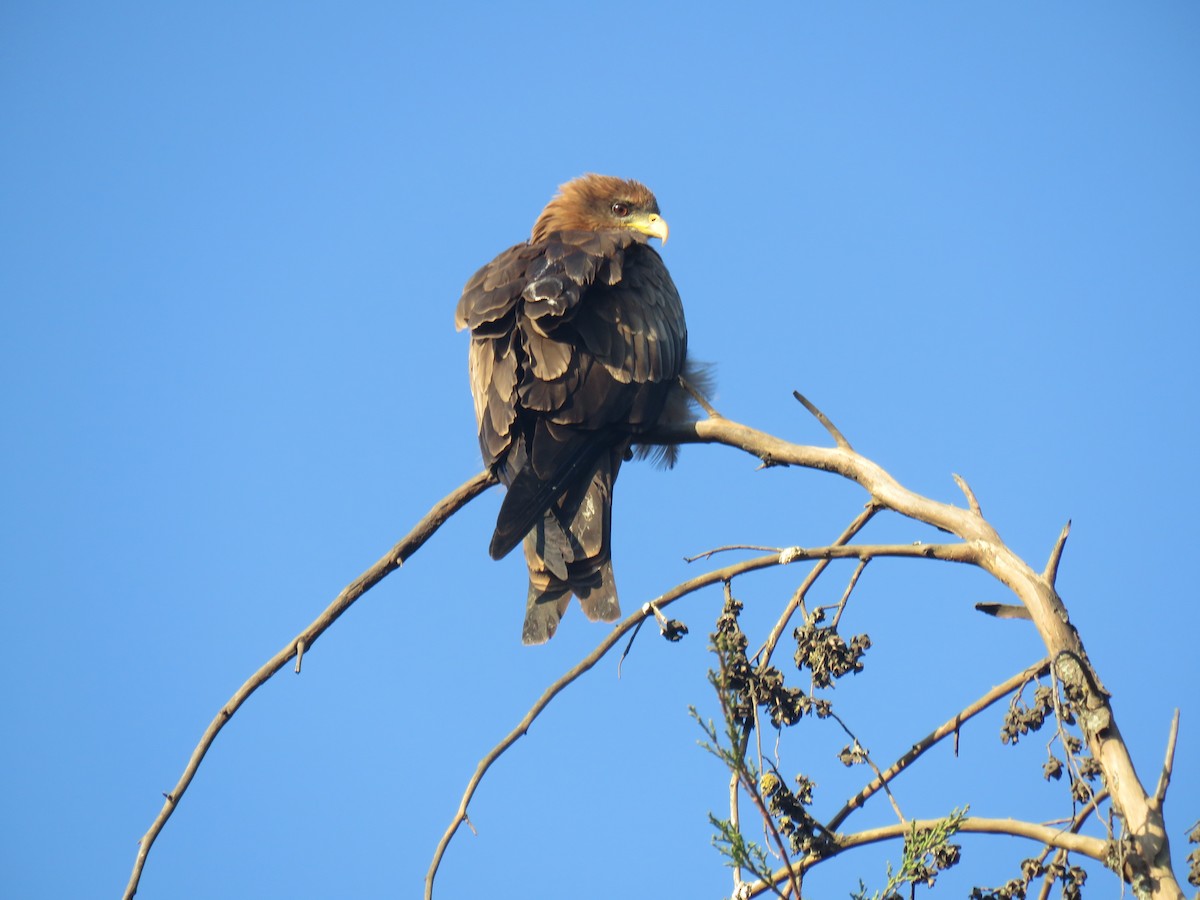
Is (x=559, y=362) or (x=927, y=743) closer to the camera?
(x=927, y=743)

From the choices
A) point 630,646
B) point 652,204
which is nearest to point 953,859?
point 630,646

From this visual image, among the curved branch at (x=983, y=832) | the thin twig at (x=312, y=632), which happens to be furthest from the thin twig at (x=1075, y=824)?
the thin twig at (x=312, y=632)

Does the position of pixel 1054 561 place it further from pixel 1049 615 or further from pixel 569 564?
pixel 569 564

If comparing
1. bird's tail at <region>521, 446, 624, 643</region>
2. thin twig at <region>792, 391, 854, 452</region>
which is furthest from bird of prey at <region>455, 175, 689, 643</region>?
thin twig at <region>792, 391, 854, 452</region>

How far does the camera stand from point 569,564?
4.72 m

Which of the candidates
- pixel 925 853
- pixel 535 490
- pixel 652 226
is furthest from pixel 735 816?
pixel 652 226

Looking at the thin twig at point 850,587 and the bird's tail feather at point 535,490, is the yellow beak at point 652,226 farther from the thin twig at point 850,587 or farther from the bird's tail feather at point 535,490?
the thin twig at point 850,587

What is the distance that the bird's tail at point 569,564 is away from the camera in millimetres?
4691

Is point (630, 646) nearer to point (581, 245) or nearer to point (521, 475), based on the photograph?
point (521, 475)

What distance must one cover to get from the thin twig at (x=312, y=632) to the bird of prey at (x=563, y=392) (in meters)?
0.22

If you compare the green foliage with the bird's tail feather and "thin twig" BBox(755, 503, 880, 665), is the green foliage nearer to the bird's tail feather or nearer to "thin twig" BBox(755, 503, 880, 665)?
"thin twig" BBox(755, 503, 880, 665)

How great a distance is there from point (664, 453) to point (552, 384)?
1.29 meters

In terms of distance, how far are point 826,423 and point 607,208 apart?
4.13 meters

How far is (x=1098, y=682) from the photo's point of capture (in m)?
2.48
